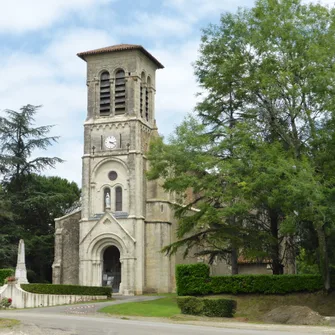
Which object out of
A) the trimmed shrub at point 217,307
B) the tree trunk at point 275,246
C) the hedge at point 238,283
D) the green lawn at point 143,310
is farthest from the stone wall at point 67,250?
the trimmed shrub at point 217,307

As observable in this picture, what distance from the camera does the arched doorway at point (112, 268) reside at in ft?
161

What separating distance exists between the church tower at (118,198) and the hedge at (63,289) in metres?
6.10

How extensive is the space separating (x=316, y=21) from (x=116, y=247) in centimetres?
2677

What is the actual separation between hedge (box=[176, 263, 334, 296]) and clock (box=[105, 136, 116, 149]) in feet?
64.6

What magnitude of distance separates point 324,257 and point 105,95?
28.4m

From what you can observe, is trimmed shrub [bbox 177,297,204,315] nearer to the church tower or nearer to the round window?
the church tower

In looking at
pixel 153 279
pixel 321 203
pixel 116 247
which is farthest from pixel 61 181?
pixel 321 203

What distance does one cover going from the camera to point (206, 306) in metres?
25.9

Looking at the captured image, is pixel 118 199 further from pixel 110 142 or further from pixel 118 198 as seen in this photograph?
pixel 110 142

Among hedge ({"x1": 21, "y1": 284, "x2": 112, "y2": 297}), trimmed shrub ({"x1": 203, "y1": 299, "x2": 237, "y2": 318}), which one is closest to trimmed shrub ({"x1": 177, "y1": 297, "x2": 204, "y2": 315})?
trimmed shrub ({"x1": 203, "y1": 299, "x2": 237, "y2": 318})

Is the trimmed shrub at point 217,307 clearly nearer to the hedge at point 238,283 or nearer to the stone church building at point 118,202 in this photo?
the hedge at point 238,283

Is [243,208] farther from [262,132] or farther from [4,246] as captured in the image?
[4,246]

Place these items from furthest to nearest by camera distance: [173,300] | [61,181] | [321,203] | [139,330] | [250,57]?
[61,181]
[173,300]
[250,57]
[321,203]
[139,330]

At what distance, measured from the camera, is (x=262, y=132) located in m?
33.0
